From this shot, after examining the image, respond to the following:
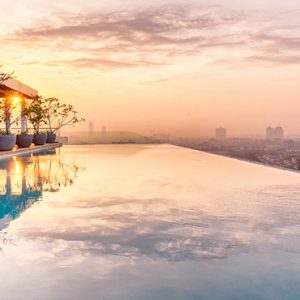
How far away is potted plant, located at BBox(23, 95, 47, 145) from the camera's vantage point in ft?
70.7

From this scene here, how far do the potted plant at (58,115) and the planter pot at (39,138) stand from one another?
2.70 m

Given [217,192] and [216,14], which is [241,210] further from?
[216,14]

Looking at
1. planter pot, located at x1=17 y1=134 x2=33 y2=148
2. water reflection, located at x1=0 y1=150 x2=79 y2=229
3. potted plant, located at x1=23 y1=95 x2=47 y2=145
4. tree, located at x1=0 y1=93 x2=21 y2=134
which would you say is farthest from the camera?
potted plant, located at x1=23 y1=95 x2=47 y2=145

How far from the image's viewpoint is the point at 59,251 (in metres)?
3.50

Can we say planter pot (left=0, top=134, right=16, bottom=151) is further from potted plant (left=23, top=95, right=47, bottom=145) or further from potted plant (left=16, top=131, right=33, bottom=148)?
potted plant (left=23, top=95, right=47, bottom=145)

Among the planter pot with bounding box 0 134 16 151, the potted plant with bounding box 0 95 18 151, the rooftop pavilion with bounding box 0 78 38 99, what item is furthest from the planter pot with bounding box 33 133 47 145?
the planter pot with bounding box 0 134 16 151

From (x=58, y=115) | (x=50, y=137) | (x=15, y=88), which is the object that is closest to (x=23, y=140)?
(x=15, y=88)

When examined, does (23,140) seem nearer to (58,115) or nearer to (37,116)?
(37,116)

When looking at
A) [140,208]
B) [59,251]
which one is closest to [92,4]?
[140,208]

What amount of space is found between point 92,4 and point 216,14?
164 inches

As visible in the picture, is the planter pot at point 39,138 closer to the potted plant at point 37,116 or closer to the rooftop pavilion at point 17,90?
the potted plant at point 37,116

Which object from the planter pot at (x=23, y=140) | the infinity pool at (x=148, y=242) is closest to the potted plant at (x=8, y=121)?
the planter pot at (x=23, y=140)

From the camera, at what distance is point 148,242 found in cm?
378

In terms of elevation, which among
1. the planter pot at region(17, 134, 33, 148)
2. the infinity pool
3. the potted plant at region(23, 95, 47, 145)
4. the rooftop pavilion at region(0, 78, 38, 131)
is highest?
the rooftop pavilion at region(0, 78, 38, 131)
